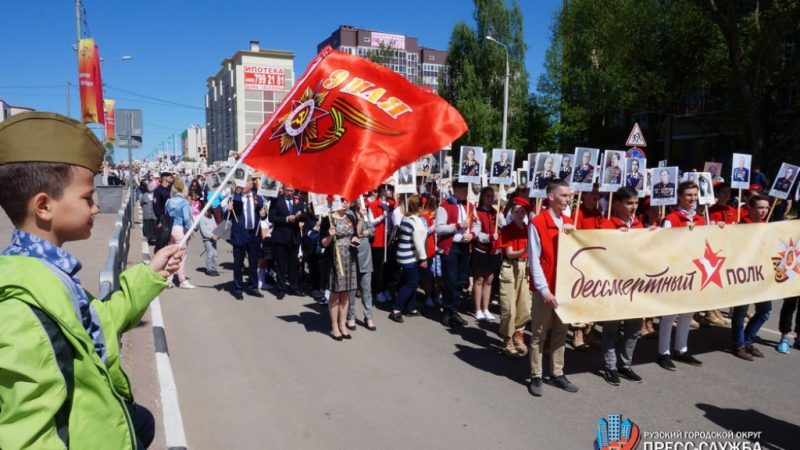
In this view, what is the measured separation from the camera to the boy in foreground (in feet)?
4.45

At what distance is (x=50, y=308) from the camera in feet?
4.73

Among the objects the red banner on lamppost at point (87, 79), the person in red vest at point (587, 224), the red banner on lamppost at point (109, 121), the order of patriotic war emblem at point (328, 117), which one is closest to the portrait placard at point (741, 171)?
the person in red vest at point (587, 224)

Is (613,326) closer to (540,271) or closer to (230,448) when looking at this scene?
(540,271)

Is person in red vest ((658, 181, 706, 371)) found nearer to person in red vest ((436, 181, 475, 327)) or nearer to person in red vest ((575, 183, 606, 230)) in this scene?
person in red vest ((575, 183, 606, 230))

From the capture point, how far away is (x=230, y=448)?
13.4 feet

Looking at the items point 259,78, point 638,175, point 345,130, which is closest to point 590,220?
point 638,175

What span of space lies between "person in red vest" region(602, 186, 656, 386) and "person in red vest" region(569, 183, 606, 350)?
0.16 metres

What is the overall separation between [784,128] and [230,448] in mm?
29266

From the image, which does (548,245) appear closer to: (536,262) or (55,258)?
(536,262)

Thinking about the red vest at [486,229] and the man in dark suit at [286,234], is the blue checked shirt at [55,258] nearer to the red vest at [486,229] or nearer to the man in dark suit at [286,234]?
the red vest at [486,229]

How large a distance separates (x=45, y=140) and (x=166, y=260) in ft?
2.78

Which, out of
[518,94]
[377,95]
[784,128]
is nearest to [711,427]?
[377,95]

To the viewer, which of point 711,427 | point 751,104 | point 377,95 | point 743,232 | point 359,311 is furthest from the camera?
point 751,104

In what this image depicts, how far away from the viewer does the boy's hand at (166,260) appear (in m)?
2.31
